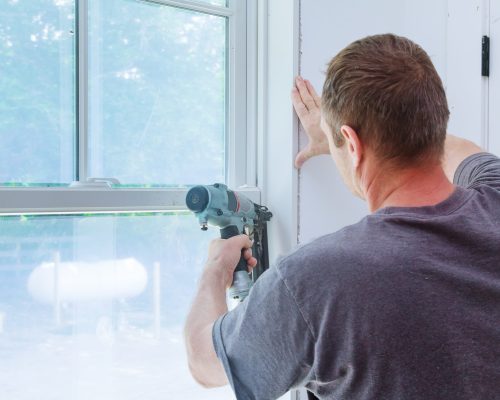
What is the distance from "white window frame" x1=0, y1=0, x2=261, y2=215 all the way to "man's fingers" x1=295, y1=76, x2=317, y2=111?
6.5 inches

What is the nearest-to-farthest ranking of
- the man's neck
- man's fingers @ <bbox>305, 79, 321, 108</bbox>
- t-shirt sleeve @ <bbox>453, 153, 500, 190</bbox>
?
the man's neck → t-shirt sleeve @ <bbox>453, 153, 500, 190</bbox> → man's fingers @ <bbox>305, 79, 321, 108</bbox>

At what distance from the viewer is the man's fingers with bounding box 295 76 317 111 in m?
A: 1.10

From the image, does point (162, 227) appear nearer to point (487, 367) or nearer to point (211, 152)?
point (211, 152)

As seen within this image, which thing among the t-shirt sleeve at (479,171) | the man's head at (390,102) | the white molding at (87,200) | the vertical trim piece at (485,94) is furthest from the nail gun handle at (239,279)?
the vertical trim piece at (485,94)

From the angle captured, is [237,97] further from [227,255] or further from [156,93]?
[227,255]

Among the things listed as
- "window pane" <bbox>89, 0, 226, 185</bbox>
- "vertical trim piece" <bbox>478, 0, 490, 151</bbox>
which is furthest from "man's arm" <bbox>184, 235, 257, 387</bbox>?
"vertical trim piece" <bbox>478, 0, 490, 151</bbox>

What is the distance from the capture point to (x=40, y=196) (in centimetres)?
94

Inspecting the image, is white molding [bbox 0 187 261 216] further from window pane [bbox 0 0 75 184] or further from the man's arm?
the man's arm

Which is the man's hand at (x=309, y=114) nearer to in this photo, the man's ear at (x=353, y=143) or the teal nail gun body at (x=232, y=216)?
the teal nail gun body at (x=232, y=216)

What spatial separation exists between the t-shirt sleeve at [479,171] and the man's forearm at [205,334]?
540mm

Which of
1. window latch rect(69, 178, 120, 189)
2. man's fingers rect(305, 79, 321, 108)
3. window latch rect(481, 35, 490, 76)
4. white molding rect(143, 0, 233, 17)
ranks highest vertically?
white molding rect(143, 0, 233, 17)

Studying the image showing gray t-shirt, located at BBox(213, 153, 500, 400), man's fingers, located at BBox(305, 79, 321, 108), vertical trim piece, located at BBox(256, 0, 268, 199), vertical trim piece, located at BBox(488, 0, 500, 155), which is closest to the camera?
gray t-shirt, located at BBox(213, 153, 500, 400)

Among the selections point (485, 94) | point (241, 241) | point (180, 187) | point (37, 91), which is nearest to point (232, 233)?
Answer: point (241, 241)

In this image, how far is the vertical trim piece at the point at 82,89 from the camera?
102 cm
